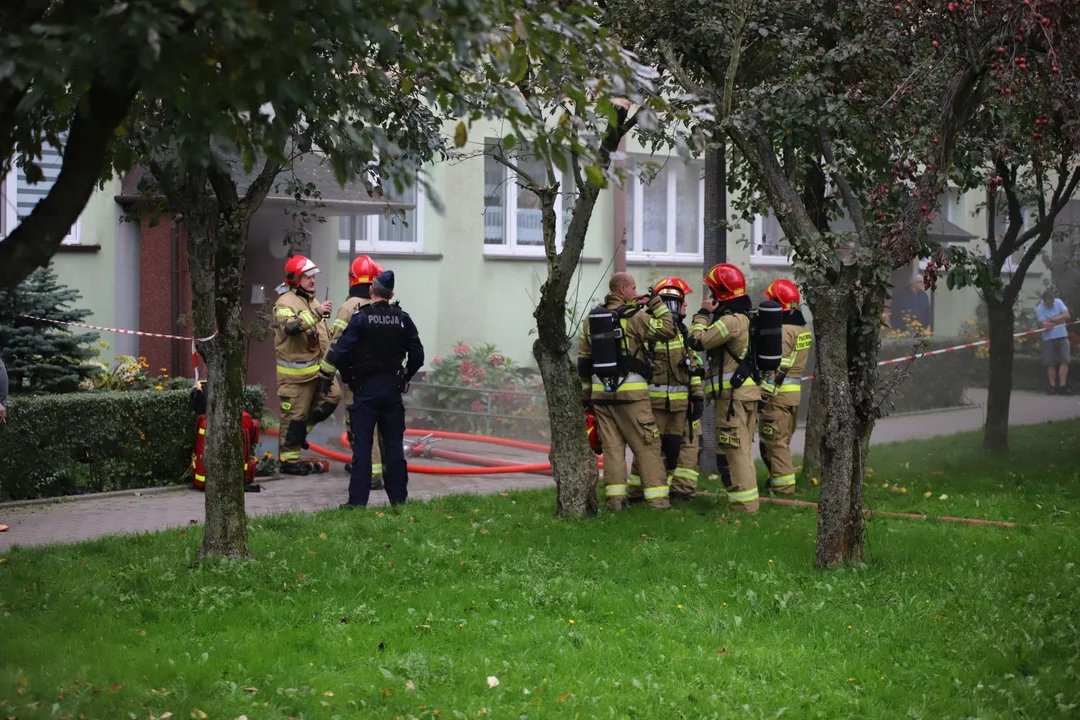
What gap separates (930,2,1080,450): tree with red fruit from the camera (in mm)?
6887

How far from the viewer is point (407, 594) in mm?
7355

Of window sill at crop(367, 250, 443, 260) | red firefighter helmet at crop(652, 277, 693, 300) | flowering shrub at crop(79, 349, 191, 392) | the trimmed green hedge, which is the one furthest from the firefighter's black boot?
window sill at crop(367, 250, 443, 260)

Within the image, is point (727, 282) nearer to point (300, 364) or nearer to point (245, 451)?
point (300, 364)

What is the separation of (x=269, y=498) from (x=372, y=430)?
154 centimetres

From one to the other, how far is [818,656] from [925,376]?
37.1ft

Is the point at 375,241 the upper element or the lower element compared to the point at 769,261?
upper

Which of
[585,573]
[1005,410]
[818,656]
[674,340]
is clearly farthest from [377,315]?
[1005,410]

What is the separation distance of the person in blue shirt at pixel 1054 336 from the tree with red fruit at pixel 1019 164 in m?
0.96

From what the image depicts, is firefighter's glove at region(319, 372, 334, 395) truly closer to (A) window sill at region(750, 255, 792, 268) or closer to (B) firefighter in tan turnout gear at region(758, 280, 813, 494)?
(B) firefighter in tan turnout gear at region(758, 280, 813, 494)

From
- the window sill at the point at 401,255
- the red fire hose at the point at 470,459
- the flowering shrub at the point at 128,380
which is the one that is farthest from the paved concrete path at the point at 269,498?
the window sill at the point at 401,255

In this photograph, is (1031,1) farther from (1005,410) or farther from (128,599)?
(1005,410)

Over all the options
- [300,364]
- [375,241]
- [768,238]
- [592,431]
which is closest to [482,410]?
[300,364]

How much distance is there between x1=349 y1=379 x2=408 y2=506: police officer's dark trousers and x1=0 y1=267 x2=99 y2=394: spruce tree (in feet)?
10.8

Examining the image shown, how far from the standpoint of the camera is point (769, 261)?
21875 mm
